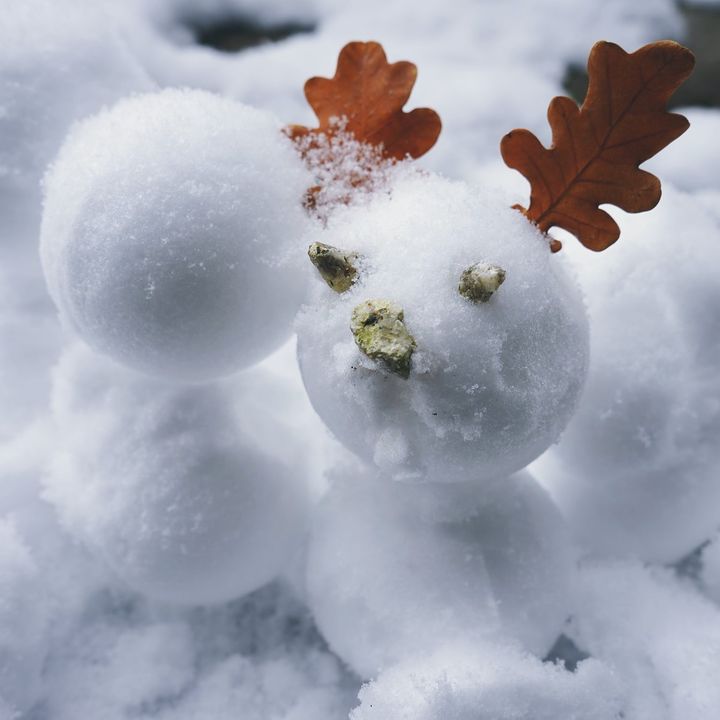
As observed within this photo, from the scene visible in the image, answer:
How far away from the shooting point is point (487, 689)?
1.81 ft

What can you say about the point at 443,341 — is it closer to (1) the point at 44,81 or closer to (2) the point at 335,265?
(2) the point at 335,265

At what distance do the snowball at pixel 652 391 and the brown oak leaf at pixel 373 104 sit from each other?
19 cm

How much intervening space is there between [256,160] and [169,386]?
21 cm

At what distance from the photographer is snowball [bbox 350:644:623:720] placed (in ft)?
1.79

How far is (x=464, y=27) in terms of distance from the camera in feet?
3.69

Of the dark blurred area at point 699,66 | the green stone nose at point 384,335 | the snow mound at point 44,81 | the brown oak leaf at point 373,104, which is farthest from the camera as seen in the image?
the dark blurred area at point 699,66

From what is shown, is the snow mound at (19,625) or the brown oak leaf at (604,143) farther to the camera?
the snow mound at (19,625)

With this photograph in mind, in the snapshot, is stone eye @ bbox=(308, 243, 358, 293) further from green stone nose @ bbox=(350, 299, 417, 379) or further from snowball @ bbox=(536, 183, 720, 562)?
snowball @ bbox=(536, 183, 720, 562)

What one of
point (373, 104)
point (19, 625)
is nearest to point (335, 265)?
point (373, 104)

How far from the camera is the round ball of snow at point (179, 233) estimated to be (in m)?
0.53

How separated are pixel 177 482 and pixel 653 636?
40 cm

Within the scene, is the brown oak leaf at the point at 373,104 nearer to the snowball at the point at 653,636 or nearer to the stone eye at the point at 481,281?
the stone eye at the point at 481,281

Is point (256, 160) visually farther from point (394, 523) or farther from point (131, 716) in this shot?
point (131, 716)

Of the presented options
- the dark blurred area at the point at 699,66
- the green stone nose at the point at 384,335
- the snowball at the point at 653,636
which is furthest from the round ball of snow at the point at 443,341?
the dark blurred area at the point at 699,66
